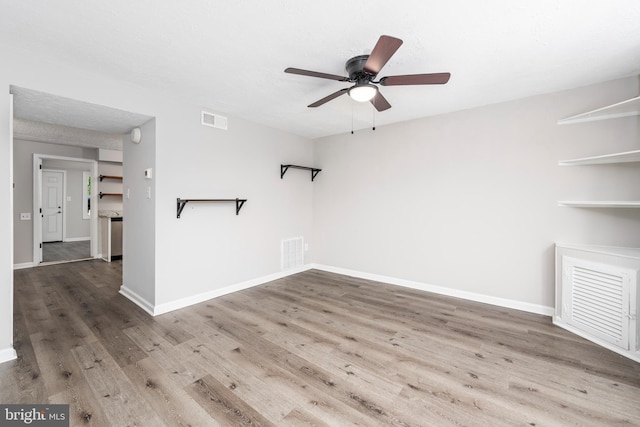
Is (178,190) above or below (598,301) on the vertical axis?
above

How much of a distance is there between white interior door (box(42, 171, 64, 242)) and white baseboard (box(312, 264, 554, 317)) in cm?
790

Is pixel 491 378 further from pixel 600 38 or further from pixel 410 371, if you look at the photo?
pixel 600 38

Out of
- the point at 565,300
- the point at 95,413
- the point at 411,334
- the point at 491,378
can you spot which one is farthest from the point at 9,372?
the point at 565,300

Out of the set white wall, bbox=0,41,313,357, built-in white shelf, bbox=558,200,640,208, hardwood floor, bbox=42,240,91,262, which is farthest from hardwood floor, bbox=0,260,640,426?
hardwood floor, bbox=42,240,91,262

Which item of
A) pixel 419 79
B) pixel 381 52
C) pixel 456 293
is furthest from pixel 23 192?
pixel 456 293

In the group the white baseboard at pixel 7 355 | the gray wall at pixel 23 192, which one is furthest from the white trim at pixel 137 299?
the gray wall at pixel 23 192

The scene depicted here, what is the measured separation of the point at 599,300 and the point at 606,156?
1246 mm

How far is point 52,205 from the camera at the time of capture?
7.39m

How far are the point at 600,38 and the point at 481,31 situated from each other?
88 cm

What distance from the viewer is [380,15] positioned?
1718mm

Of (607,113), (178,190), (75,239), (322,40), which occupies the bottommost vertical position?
(75,239)

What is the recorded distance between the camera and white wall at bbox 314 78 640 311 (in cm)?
269

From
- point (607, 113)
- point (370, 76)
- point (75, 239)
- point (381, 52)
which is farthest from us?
point (75, 239)

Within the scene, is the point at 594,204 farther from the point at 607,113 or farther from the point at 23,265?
the point at 23,265
